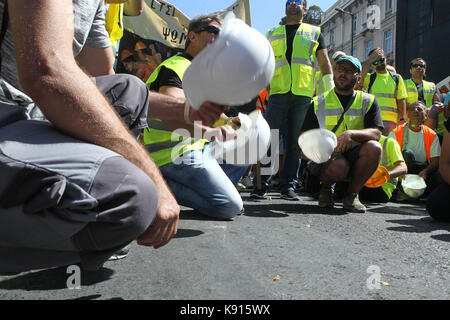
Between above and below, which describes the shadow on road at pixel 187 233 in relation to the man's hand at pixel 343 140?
below

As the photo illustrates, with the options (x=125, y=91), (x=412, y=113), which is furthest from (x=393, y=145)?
(x=125, y=91)

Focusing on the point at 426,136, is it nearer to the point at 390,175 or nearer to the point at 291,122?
the point at 390,175

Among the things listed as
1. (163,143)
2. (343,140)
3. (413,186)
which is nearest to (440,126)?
(413,186)

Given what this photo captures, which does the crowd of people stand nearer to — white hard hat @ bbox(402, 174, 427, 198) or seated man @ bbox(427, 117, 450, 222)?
seated man @ bbox(427, 117, 450, 222)

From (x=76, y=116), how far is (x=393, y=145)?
3.88m

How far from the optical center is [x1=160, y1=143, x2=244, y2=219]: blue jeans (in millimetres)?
2648

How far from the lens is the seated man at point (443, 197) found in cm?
285

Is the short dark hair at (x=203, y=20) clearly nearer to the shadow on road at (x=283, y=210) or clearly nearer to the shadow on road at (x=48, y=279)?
the shadow on road at (x=48, y=279)

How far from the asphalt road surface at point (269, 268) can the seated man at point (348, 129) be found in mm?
834

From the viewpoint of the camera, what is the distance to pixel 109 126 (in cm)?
85

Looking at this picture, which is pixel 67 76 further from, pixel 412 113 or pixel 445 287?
pixel 412 113

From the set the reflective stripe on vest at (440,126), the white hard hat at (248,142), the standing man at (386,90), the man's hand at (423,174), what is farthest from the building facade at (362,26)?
the white hard hat at (248,142)

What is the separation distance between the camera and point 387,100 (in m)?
5.53

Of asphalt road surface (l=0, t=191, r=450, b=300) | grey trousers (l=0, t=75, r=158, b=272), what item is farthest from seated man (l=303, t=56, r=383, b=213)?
grey trousers (l=0, t=75, r=158, b=272)
